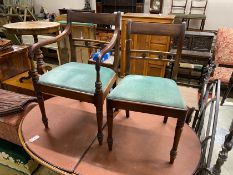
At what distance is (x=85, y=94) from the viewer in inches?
47.8

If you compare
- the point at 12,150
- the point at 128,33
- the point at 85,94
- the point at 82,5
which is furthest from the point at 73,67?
the point at 82,5

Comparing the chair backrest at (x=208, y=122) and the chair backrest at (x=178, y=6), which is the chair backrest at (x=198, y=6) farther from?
the chair backrest at (x=208, y=122)

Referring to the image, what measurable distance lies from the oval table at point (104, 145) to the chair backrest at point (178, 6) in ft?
15.4

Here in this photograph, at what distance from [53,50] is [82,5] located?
263 centimetres

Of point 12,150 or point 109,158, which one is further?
point 12,150

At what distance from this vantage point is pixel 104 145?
136 cm

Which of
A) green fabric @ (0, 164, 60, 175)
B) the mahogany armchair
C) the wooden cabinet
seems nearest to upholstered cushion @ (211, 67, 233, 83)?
the mahogany armchair

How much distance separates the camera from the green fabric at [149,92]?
110 centimetres

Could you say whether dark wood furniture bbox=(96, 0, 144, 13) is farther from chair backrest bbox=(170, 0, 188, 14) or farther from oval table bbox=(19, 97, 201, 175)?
oval table bbox=(19, 97, 201, 175)

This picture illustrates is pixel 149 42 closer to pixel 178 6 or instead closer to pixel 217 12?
pixel 178 6

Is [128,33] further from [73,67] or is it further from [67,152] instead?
[67,152]

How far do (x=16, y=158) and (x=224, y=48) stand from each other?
121 inches

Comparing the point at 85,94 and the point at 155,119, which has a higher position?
the point at 85,94

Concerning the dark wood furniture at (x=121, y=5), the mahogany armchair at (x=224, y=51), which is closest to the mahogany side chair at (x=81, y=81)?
the mahogany armchair at (x=224, y=51)
